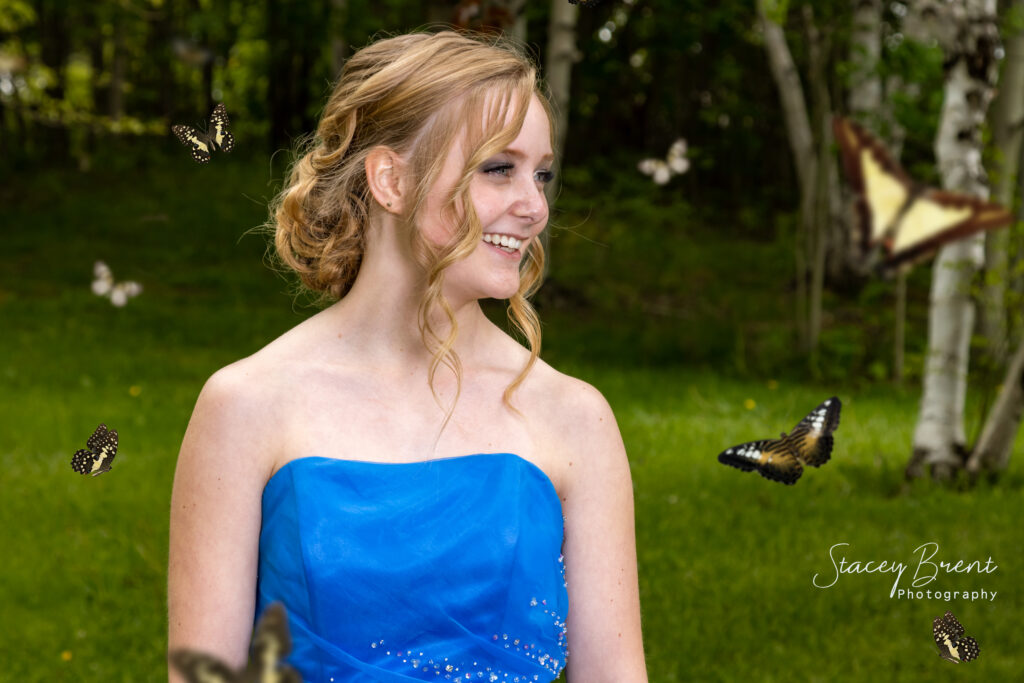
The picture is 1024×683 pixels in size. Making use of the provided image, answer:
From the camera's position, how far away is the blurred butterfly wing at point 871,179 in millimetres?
1399

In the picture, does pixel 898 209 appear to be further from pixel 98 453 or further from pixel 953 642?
pixel 953 642

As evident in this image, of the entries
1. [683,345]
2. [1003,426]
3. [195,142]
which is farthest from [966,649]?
[683,345]

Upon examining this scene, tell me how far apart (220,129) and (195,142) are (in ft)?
0.31

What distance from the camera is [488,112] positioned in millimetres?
2166

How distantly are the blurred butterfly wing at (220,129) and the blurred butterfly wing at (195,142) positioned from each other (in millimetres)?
31

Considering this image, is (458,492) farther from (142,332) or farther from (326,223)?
(142,332)

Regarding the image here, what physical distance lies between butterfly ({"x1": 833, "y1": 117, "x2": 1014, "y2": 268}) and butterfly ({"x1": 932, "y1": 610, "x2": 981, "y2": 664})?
331 centimetres

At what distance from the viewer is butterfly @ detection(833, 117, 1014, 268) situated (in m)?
1.35

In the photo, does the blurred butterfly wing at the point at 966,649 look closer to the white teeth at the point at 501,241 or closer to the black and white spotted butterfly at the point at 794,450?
the black and white spotted butterfly at the point at 794,450

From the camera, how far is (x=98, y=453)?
3268mm

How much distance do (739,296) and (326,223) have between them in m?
13.7

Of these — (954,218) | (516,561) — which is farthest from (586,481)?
(954,218)

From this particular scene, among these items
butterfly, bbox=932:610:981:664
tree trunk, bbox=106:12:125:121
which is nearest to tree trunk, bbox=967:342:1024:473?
butterfly, bbox=932:610:981:664

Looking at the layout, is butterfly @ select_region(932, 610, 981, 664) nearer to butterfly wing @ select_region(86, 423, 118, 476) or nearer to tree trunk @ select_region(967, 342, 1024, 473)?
tree trunk @ select_region(967, 342, 1024, 473)
